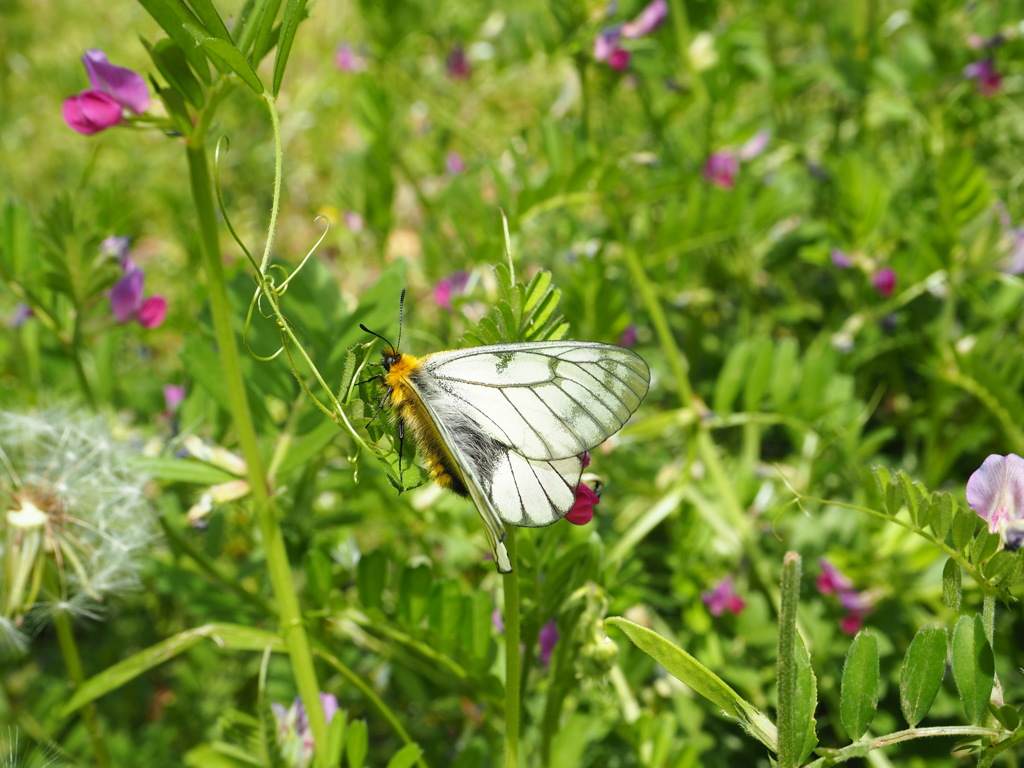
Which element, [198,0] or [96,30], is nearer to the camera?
[198,0]

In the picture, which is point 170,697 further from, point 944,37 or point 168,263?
point 944,37

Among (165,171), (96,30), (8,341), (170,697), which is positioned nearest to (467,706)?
(170,697)

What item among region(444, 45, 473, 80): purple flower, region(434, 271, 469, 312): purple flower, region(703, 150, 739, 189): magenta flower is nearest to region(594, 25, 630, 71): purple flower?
region(703, 150, 739, 189): magenta flower

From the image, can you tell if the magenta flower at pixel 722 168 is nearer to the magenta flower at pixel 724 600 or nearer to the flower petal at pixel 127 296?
the magenta flower at pixel 724 600

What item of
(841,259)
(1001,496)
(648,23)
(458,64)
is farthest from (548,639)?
(458,64)

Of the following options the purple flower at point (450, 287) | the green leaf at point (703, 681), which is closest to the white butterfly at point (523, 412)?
the green leaf at point (703, 681)

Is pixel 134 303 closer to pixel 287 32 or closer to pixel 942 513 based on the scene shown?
pixel 287 32
